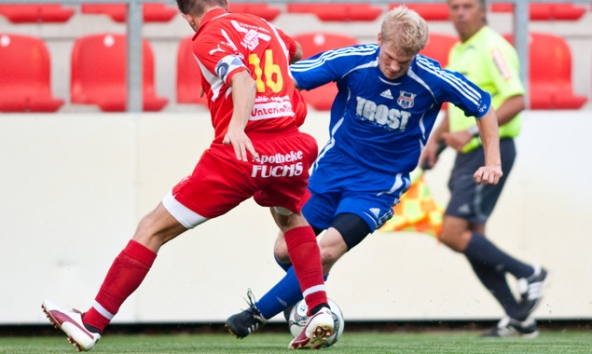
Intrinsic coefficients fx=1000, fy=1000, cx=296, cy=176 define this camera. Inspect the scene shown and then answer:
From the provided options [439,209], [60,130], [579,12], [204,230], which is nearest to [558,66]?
[579,12]

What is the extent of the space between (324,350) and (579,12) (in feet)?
12.8

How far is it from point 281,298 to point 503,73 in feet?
8.79

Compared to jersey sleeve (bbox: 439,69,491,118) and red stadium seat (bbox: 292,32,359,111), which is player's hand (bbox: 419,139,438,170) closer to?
red stadium seat (bbox: 292,32,359,111)

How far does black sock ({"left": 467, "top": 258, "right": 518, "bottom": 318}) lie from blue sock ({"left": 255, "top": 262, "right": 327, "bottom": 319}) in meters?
2.15

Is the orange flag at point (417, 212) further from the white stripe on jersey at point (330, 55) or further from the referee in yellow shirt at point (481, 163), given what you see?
the white stripe on jersey at point (330, 55)

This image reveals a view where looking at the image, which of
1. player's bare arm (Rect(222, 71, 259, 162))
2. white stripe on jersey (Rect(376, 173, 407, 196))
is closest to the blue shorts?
white stripe on jersey (Rect(376, 173, 407, 196))

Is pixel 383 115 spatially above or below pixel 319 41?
above

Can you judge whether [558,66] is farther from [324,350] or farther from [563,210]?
[324,350]

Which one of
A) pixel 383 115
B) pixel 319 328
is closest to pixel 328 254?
pixel 319 328

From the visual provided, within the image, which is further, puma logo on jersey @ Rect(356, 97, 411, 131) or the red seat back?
the red seat back

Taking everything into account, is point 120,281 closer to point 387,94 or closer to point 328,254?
point 328,254

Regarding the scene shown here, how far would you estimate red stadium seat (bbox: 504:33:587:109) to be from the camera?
750 cm

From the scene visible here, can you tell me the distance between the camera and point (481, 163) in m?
6.98

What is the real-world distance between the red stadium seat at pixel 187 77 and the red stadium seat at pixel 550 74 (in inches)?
92.7
